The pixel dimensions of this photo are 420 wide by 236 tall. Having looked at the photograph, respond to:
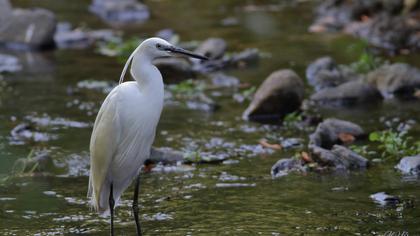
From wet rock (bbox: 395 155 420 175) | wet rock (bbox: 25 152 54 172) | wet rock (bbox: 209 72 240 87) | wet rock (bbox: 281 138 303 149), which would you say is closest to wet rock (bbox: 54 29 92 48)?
wet rock (bbox: 209 72 240 87)

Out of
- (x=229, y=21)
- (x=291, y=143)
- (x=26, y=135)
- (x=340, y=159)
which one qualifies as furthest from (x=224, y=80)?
(x=229, y=21)

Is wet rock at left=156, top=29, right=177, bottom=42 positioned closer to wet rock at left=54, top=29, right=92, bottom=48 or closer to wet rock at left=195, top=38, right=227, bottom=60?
wet rock at left=54, top=29, right=92, bottom=48

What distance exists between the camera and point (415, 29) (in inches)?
532

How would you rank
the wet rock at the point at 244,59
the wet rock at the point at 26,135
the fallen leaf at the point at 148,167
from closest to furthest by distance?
1. the fallen leaf at the point at 148,167
2. the wet rock at the point at 26,135
3. the wet rock at the point at 244,59

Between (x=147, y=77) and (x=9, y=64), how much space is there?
8021 millimetres

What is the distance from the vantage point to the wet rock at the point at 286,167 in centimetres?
773

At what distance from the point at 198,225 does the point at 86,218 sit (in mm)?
894

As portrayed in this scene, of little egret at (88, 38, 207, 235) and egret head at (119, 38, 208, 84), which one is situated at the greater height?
egret head at (119, 38, 208, 84)

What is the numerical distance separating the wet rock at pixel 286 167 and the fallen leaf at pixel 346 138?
0.97 m

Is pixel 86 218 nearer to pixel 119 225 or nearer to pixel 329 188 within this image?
pixel 119 225

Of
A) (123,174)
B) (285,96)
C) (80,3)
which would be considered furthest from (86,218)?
(80,3)

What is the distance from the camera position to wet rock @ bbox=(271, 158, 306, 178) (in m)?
7.73

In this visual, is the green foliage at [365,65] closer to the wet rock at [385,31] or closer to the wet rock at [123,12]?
the wet rock at [385,31]

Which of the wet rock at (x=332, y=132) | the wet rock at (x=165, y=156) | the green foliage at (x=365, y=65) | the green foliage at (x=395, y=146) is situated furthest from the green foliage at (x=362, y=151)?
the green foliage at (x=365, y=65)
